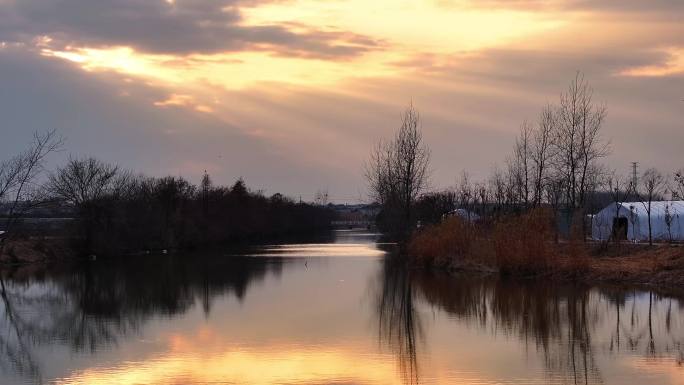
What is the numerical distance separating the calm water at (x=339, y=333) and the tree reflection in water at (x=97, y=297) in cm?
8

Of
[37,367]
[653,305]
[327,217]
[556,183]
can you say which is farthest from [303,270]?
[327,217]

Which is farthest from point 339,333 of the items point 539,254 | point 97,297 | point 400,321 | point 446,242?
point 446,242

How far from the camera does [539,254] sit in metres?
28.5

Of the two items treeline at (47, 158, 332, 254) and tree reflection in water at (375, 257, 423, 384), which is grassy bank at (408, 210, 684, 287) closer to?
tree reflection in water at (375, 257, 423, 384)

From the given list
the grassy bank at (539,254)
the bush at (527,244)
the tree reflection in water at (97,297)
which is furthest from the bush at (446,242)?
the tree reflection in water at (97,297)

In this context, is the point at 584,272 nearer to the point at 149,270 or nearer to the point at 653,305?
the point at 653,305

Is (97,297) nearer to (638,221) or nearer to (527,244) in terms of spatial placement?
(527,244)

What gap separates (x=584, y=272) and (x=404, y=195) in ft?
57.6

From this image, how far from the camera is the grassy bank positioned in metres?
26.4

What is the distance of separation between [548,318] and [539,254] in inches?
411

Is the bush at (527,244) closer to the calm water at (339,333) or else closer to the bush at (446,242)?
the calm water at (339,333)

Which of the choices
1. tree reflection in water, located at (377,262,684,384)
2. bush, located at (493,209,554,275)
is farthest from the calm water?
bush, located at (493,209,554,275)

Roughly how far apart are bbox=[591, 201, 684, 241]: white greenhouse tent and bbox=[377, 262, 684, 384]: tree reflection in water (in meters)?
15.5

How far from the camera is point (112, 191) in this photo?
5559 cm
